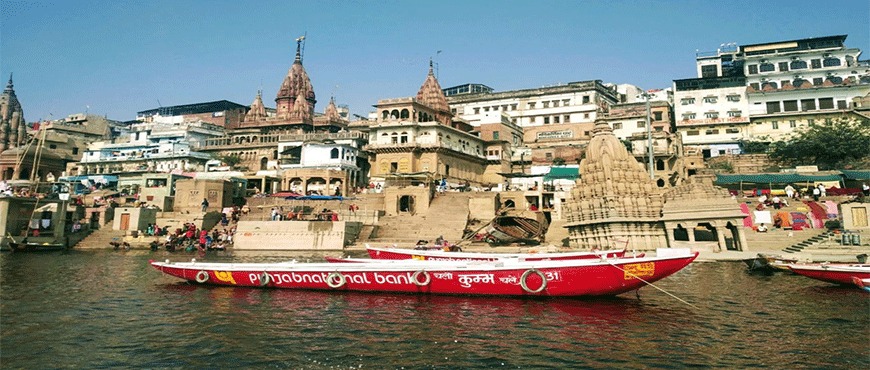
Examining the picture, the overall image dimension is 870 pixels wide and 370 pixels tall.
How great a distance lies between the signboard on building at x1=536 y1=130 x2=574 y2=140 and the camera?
68875 mm

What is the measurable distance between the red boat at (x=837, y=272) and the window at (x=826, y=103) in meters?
50.0

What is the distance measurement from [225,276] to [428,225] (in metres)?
22.5

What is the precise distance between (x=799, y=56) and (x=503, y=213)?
1809 inches

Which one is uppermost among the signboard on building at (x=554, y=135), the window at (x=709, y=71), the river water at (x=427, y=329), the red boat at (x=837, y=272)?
the window at (x=709, y=71)

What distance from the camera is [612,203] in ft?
101

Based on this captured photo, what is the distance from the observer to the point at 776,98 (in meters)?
58.8

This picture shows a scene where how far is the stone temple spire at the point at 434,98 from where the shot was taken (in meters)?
61.7

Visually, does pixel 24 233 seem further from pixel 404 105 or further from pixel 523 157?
pixel 523 157

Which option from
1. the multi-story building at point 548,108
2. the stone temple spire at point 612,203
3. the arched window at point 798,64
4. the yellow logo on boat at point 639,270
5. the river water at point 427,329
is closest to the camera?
the river water at point 427,329

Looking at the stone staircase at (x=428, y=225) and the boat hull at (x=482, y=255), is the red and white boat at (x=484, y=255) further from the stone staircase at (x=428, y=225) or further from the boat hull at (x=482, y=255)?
the stone staircase at (x=428, y=225)

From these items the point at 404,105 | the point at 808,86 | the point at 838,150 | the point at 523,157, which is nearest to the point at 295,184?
the point at 404,105

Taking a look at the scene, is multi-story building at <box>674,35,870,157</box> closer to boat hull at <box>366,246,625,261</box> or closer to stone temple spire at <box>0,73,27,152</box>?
boat hull at <box>366,246,625,261</box>

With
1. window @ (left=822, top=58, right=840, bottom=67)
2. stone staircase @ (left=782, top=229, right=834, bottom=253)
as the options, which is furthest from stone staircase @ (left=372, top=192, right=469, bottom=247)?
window @ (left=822, top=58, right=840, bottom=67)

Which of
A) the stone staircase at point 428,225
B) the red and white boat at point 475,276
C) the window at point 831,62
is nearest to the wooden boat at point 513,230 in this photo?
the stone staircase at point 428,225
